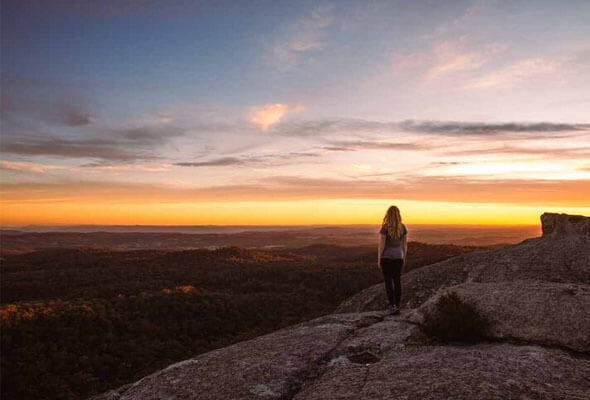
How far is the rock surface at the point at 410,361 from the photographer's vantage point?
7172mm

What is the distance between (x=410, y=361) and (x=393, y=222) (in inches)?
213

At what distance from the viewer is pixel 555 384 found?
23.8 ft

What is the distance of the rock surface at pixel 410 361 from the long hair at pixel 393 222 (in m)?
2.39

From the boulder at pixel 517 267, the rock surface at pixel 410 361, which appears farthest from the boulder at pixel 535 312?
the boulder at pixel 517 267

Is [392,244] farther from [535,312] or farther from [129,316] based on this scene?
[129,316]

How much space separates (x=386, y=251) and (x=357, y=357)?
15.4 ft

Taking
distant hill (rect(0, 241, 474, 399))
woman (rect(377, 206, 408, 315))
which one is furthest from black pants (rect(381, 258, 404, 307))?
distant hill (rect(0, 241, 474, 399))

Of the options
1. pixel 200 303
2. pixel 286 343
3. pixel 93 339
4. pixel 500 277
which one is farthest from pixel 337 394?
pixel 200 303

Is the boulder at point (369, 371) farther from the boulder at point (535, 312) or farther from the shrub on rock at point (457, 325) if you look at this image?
the boulder at point (535, 312)

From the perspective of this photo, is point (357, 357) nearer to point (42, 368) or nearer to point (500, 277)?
point (500, 277)

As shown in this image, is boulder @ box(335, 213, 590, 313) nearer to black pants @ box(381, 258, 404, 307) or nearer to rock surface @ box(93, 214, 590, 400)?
black pants @ box(381, 258, 404, 307)

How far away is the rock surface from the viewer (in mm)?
7172

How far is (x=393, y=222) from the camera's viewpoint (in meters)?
13.3

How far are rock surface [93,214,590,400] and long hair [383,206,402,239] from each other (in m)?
2.39
